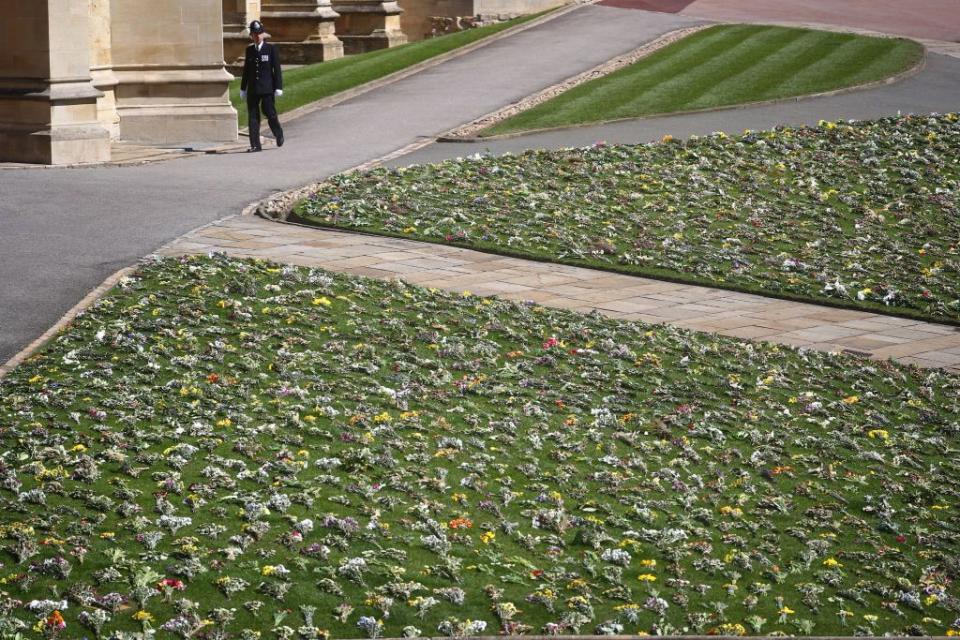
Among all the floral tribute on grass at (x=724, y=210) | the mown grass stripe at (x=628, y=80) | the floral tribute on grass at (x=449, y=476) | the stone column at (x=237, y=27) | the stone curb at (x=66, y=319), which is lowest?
the floral tribute on grass at (x=449, y=476)

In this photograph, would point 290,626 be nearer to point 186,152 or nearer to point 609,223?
point 609,223

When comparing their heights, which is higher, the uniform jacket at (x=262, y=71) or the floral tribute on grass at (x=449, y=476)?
the uniform jacket at (x=262, y=71)

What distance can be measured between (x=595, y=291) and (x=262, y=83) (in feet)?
29.1

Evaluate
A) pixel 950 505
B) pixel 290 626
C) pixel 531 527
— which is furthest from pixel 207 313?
pixel 950 505

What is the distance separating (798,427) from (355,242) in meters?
6.18

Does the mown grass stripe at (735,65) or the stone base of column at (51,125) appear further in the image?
the mown grass stripe at (735,65)

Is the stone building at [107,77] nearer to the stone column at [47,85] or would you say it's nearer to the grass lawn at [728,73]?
the stone column at [47,85]

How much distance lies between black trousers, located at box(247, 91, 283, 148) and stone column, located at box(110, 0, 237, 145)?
4.86ft

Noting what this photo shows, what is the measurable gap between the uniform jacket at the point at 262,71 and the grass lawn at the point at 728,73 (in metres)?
3.21

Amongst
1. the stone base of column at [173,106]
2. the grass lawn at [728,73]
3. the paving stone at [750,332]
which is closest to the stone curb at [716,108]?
the grass lawn at [728,73]

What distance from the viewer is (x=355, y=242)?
15.0 metres

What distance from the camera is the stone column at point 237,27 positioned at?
99.9 feet

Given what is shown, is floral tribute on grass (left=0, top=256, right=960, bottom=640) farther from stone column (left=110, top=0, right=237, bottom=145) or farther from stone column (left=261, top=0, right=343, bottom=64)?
stone column (left=261, top=0, right=343, bottom=64)

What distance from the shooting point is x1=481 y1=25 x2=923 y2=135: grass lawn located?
75.7ft
